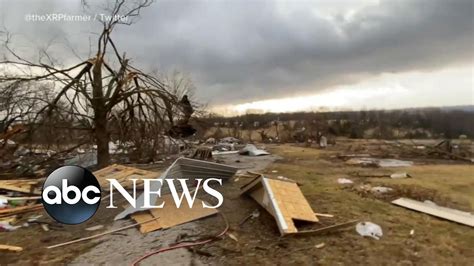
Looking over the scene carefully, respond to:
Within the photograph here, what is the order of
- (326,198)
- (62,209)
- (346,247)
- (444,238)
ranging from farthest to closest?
(326,198)
(62,209)
(444,238)
(346,247)

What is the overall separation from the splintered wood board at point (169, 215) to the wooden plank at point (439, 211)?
11.1ft

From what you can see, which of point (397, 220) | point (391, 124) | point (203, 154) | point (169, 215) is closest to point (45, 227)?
point (169, 215)

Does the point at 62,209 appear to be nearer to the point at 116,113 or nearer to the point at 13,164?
the point at 116,113

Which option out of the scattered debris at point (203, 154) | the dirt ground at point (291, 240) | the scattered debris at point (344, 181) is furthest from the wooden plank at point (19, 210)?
the scattered debris at point (203, 154)

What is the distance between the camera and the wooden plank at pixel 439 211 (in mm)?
5824

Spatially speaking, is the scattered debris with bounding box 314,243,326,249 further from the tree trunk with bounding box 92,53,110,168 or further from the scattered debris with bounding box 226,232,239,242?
the tree trunk with bounding box 92,53,110,168

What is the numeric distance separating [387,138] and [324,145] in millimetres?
7635

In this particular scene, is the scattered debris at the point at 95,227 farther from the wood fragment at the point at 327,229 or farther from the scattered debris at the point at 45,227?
the wood fragment at the point at 327,229

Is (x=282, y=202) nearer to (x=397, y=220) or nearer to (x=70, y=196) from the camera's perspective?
(x=397, y=220)

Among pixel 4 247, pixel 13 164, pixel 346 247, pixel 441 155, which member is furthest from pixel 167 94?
pixel 441 155

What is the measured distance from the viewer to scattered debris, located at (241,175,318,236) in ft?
17.3

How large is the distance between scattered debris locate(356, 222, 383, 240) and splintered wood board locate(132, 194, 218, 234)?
2345 mm

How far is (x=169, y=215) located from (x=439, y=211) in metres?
4.46

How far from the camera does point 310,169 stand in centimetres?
1148
